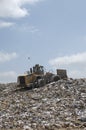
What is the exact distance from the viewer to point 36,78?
34.1 metres

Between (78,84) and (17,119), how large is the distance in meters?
11.1

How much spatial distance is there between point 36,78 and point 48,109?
1106 cm

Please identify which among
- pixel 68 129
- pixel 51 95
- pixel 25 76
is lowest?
pixel 68 129

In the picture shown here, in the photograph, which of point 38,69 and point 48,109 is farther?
point 38,69

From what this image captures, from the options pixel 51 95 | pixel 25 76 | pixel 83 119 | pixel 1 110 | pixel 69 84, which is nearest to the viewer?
pixel 83 119

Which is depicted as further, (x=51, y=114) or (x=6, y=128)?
(x=51, y=114)

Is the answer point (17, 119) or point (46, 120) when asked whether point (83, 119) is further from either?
point (17, 119)

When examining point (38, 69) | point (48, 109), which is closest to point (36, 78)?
point (38, 69)

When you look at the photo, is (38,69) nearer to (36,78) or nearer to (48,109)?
(36,78)

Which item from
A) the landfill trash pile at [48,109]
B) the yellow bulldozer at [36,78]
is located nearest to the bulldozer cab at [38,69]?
the yellow bulldozer at [36,78]

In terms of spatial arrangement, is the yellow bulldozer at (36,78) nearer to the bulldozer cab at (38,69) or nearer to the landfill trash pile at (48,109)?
the bulldozer cab at (38,69)

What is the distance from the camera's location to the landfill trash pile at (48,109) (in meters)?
19.7

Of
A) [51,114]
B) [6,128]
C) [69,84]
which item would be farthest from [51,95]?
[6,128]

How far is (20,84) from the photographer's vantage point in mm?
34562
